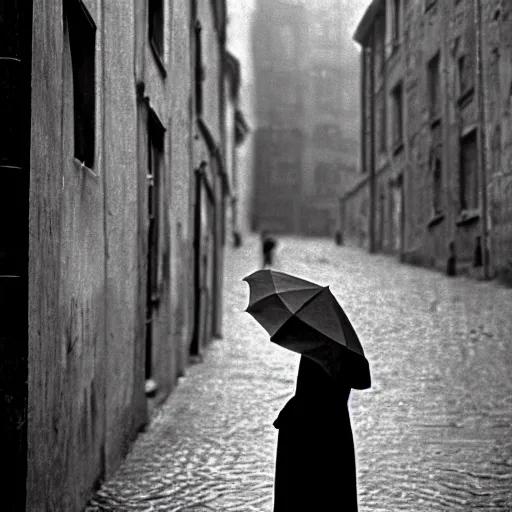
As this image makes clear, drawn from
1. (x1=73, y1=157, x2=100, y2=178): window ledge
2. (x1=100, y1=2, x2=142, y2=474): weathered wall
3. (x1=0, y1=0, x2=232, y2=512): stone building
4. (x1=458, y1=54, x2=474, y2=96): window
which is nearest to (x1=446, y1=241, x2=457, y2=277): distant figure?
(x1=458, y1=54, x2=474, y2=96): window

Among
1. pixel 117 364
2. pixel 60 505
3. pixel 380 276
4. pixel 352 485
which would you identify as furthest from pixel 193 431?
pixel 380 276

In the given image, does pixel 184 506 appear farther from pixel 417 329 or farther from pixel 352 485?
pixel 417 329

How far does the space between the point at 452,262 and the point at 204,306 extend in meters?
7.58

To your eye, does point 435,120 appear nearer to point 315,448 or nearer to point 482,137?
point 482,137

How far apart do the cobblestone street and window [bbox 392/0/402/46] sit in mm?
10220

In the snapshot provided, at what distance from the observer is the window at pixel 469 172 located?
1786cm

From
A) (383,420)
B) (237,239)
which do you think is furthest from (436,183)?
(237,239)

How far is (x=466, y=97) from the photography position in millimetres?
18234

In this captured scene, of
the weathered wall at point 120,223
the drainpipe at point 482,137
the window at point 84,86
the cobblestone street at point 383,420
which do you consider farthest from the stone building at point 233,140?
the window at point 84,86

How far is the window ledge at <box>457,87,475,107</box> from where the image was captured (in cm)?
1780

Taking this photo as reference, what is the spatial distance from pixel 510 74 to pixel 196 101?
18.3 ft

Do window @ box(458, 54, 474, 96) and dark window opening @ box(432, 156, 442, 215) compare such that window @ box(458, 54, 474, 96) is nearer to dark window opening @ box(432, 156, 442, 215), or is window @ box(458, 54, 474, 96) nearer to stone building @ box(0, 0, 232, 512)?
dark window opening @ box(432, 156, 442, 215)

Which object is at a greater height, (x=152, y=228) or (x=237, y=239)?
→ (x=237, y=239)

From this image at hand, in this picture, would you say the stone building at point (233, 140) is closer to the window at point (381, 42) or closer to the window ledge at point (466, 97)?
the window at point (381, 42)
